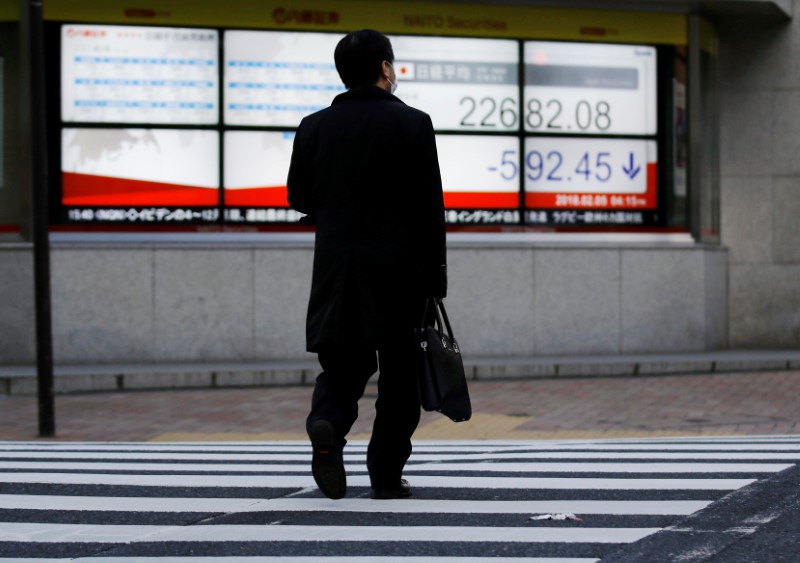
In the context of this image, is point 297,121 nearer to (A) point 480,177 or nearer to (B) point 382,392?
(A) point 480,177

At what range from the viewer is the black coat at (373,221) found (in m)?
5.12

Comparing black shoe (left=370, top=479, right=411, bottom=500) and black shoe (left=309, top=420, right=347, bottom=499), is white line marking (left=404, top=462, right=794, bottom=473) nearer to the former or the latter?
black shoe (left=370, top=479, right=411, bottom=500)

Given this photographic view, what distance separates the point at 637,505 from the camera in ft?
16.5

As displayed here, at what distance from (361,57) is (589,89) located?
10595 millimetres

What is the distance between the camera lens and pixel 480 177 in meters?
15.2

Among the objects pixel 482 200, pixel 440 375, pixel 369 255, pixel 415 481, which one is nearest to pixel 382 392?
pixel 440 375

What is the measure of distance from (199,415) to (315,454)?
20.7 feet

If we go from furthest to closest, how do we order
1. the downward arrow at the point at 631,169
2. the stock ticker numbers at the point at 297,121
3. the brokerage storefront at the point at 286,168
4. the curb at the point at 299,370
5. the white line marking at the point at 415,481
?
1. the downward arrow at the point at 631,169
2. the stock ticker numbers at the point at 297,121
3. the brokerage storefront at the point at 286,168
4. the curb at the point at 299,370
5. the white line marking at the point at 415,481

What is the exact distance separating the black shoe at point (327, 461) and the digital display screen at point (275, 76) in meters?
9.69

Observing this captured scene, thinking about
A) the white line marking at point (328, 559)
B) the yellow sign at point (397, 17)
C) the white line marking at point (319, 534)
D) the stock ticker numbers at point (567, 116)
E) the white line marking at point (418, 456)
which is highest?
the yellow sign at point (397, 17)

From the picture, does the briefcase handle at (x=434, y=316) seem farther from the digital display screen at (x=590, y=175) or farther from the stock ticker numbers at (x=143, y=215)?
the digital display screen at (x=590, y=175)

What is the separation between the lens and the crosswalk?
169 inches

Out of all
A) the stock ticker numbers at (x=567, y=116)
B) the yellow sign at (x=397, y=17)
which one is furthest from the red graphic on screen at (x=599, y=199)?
the yellow sign at (x=397, y=17)

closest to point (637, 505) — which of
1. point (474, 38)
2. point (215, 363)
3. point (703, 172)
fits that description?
point (215, 363)
